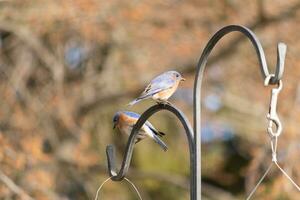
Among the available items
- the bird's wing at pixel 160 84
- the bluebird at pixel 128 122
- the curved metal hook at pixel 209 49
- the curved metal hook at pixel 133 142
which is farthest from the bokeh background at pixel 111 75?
the curved metal hook at pixel 209 49

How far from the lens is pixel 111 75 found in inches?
292

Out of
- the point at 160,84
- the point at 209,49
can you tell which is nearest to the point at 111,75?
the point at 160,84

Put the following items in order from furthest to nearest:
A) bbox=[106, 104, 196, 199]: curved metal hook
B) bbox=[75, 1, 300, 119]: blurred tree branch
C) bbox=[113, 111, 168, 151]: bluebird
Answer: bbox=[75, 1, 300, 119]: blurred tree branch
bbox=[113, 111, 168, 151]: bluebird
bbox=[106, 104, 196, 199]: curved metal hook

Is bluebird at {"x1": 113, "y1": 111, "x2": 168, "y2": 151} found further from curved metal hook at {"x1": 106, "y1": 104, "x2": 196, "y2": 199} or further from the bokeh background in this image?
the bokeh background

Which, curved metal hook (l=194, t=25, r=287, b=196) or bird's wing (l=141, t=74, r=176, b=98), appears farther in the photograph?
bird's wing (l=141, t=74, r=176, b=98)

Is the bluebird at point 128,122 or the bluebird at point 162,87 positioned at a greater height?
the bluebird at point 162,87

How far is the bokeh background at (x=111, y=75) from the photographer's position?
592 centimetres

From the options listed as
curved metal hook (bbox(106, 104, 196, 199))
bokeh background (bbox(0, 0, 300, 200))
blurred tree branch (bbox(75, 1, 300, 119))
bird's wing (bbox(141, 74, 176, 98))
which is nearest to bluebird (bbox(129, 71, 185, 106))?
bird's wing (bbox(141, 74, 176, 98))

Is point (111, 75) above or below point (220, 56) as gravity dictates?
below

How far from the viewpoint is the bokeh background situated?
5918 mm

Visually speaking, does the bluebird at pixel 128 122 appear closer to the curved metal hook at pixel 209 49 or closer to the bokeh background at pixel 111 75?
the curved metal hook at pixel 209 49

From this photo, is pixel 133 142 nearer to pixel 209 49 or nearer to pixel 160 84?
pixel 160 84

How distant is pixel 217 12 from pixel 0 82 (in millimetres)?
2172

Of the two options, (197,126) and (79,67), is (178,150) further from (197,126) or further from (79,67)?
(197,126)
